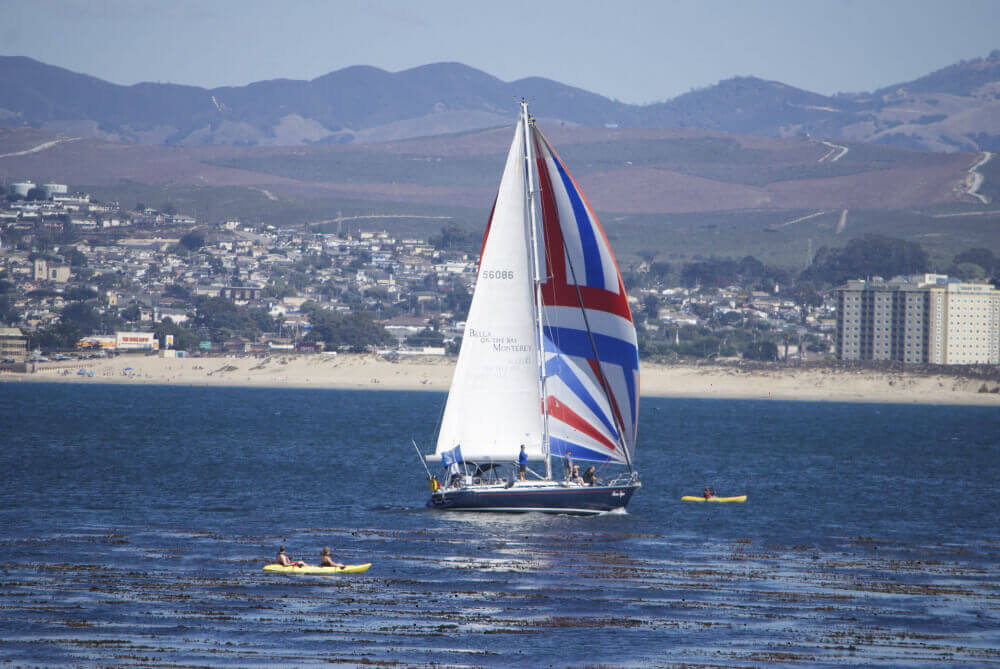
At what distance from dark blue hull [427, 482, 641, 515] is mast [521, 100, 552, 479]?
0.97 metres

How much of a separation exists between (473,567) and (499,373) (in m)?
9.76

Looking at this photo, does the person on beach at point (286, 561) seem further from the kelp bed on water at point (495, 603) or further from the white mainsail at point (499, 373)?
the white mainsail at point (499, 373)

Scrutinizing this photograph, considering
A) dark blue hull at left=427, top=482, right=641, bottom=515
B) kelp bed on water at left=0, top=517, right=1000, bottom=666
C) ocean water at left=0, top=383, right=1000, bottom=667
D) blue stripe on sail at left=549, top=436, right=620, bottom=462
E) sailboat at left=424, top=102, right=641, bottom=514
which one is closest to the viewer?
kelp bed on water at left=0, top=517, right=1000, bottom=666

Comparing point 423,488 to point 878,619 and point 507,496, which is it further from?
point 878,619

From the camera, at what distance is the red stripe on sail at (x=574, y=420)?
44.2 meters

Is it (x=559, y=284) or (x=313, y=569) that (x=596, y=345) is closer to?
(x=559, y=284)

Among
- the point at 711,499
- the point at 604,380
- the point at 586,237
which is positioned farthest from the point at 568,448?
the point at 711,499

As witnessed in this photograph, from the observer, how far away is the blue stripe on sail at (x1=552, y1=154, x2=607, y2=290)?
140ft

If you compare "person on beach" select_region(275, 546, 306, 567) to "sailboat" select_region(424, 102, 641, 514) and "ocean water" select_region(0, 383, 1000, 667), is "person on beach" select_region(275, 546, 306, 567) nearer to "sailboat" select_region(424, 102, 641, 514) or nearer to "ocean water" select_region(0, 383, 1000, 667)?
"ocean water" select_region(0, 383, 1000, 667)

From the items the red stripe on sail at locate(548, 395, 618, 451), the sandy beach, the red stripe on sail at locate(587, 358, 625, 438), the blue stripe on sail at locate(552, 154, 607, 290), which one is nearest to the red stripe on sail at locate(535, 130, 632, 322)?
the blue stripe on sail at locate(552, 154, 607, 290)

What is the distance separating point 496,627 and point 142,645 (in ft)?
23.4

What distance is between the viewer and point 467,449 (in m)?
44.0

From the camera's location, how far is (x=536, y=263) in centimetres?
4325

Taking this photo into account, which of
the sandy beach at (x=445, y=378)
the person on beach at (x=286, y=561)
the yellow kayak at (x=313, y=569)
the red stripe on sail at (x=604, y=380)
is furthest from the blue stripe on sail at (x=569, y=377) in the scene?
the sandy beach at (x=445, y=378)
